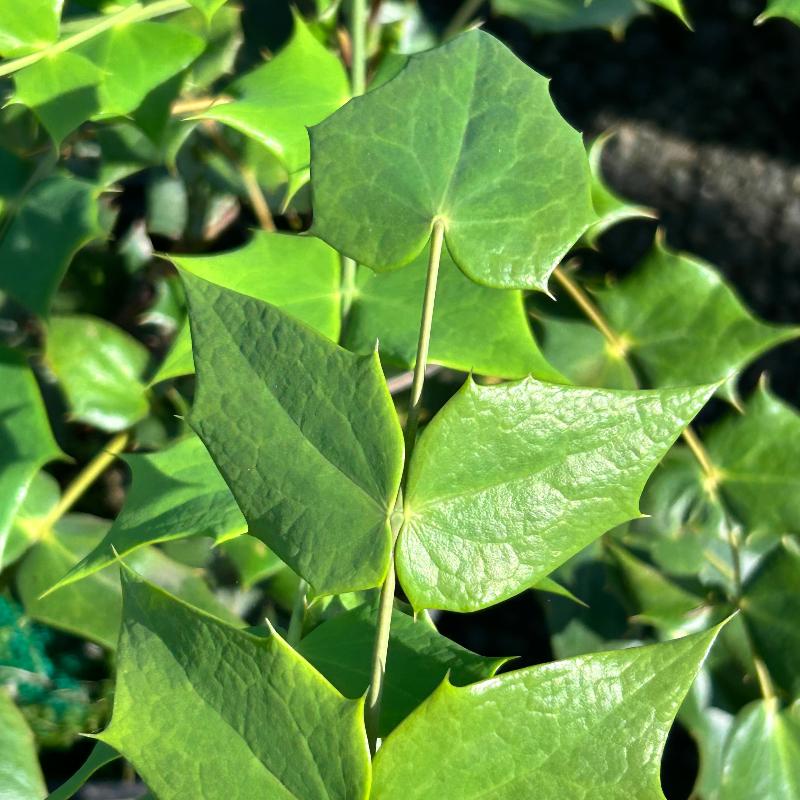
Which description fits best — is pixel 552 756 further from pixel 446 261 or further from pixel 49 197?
pixel 49 197

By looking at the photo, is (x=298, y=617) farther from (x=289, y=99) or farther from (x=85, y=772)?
(x=289, y=99)

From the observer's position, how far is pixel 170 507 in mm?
535

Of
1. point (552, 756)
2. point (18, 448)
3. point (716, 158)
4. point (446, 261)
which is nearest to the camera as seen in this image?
point (552, 756)

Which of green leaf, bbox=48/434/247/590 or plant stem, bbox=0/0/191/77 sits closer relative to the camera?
green leaf, bbox=48/434/247/590

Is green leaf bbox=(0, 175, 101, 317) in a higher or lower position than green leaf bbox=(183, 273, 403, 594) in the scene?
lower

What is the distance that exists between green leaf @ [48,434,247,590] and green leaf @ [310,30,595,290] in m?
0.14

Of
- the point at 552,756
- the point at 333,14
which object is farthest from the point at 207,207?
the point at 552,756

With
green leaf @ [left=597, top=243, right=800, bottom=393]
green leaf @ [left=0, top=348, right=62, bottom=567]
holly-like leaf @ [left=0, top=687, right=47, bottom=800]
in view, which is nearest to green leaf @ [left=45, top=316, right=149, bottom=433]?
green leaf @ [left=0, top=348, right=62, bottom=567]

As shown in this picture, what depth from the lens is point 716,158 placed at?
1338mm

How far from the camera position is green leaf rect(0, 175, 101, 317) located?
0.71 metres

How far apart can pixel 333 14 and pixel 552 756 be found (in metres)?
0.60

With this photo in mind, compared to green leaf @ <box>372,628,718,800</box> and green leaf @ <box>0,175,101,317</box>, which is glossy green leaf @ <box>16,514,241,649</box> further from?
green leaf @ <box>372,628,718,800</box>

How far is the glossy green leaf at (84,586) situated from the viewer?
2.47 ft

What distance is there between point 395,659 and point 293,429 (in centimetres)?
12
